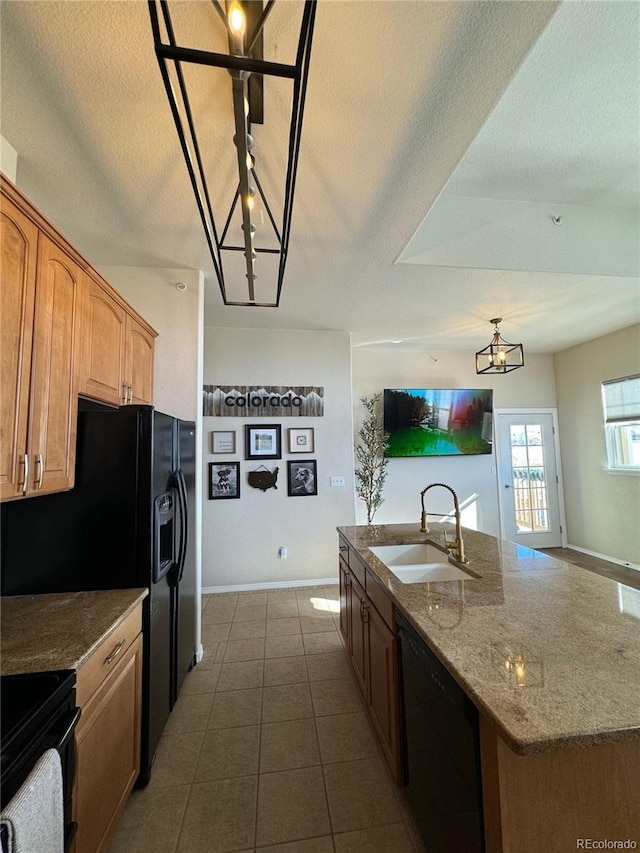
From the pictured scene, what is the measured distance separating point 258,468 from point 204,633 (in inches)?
65.1

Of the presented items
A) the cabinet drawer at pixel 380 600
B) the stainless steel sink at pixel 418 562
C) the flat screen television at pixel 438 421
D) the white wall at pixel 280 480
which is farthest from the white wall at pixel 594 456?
the cabinet drawer at pixel 380 600

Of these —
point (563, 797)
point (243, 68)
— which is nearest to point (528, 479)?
point (563, 797)

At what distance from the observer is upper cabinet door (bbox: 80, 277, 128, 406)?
1.71 m

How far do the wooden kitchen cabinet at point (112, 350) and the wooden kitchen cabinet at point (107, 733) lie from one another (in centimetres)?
112

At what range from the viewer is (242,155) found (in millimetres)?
1115

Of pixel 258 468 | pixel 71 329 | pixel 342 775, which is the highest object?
pixel 71 329

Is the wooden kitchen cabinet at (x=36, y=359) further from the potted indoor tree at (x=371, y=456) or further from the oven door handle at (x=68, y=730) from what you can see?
the potted indoor tree at (x=371, y=456)

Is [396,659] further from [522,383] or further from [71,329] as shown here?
[522,383]

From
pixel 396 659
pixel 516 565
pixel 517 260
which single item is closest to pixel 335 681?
pixel 396 659

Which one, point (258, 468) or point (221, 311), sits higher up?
point (221, 311)

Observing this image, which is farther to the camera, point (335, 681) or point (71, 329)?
point (335, 681)

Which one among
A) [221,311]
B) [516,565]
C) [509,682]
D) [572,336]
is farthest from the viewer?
[572,336]

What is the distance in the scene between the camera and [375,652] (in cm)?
177

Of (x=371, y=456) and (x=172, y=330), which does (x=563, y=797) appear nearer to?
(x=172, y=330)
